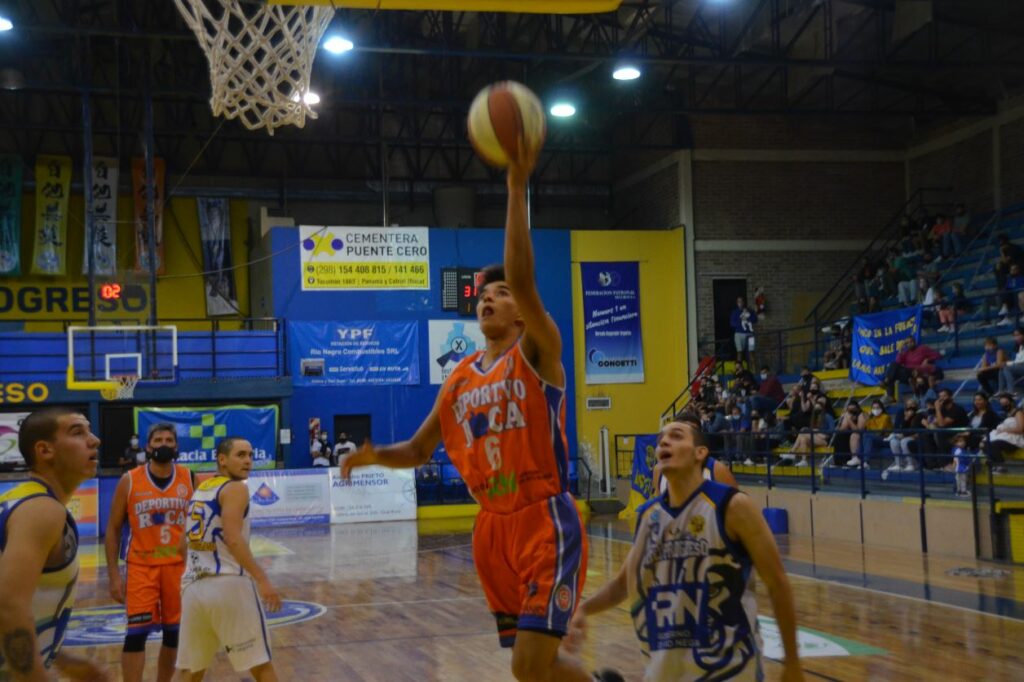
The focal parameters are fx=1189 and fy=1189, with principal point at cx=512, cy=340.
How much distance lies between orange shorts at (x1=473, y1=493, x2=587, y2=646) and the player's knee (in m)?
3.72

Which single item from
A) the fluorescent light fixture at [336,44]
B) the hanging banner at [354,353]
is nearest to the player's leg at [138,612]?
the fluorescent light fixture at [336,44]

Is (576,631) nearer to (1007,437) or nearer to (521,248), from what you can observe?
(521,248)

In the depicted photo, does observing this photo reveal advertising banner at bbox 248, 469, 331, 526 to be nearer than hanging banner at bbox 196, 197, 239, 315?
Yes

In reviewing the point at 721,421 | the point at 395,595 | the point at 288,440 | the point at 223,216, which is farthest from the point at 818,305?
the point at 395,595

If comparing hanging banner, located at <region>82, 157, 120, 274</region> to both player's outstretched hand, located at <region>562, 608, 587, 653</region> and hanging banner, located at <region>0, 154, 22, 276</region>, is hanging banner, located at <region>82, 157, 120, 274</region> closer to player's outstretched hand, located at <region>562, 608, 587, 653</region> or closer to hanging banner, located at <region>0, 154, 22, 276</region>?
hanging banner, located at <region>0, 154, 22, 276</region>

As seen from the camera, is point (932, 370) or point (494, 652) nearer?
point (494, 652)

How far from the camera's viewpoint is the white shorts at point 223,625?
638 cm

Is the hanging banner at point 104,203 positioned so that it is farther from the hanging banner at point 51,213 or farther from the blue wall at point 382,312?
the blue wall at point 382,312

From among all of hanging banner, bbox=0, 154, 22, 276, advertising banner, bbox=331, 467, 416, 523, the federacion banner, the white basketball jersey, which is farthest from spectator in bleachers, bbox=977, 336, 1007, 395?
hanging banner, bbox=0, 154, 22, 276

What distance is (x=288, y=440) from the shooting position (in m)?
23.4

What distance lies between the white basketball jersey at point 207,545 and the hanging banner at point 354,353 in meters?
19.0

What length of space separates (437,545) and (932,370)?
7815 mm

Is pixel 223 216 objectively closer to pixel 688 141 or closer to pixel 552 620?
pixel 688 141

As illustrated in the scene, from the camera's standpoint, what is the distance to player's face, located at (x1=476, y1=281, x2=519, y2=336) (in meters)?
4.39
